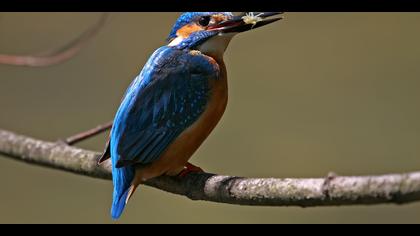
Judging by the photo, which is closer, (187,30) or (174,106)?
(174,106)

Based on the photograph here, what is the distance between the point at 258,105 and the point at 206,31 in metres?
2.16

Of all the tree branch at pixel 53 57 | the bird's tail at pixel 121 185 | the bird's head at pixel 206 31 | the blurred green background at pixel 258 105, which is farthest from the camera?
the blurred green background at pixel 258 105

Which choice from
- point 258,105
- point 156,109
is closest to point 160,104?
point 156,109

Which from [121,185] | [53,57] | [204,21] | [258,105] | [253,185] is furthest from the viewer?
[258,105]

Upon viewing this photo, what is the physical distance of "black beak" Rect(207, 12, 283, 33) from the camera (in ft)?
5.67

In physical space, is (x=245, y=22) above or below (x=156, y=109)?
above

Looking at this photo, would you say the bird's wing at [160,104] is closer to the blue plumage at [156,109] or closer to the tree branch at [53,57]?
the blue plumage at [156,109]

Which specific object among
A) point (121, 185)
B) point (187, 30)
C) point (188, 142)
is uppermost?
point (187, 30)

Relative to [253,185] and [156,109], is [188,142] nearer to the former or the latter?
[156,109]

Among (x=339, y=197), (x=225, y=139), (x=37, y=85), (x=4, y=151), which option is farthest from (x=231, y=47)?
(x=339, y=197)

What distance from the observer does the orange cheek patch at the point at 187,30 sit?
74.4 inches

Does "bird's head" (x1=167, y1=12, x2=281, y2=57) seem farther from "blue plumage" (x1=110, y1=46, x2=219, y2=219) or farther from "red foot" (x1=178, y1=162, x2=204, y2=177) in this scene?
"red foot" (x1=178, y1=162, x2=204, y2=177)

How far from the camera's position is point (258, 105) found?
4.00 metres

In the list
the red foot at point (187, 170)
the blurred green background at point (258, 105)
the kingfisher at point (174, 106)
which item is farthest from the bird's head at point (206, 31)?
the blurred green background at point (258, 105)
